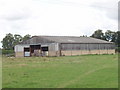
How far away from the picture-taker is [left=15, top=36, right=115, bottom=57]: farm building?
75.4 metres

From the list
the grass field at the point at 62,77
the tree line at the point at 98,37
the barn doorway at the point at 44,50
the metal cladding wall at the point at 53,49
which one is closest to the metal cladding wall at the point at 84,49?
the metal cladding wall at the point at 53,49

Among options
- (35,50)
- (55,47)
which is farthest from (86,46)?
(35,50)

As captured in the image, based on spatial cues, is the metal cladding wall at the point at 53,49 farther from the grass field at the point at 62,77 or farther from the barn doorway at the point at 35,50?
the grass field at the point at 62,77

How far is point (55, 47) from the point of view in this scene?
7469 cm

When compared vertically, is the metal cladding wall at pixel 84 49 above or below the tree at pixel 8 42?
below

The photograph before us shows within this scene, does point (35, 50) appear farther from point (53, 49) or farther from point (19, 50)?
point (53, 49)

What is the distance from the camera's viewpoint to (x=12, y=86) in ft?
53.9

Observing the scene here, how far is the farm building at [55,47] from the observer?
247 feet

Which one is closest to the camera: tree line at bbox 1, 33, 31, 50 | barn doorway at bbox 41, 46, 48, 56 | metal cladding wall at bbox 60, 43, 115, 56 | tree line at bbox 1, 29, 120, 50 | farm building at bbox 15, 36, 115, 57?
farm building at bbox 15, 36, 115, 57

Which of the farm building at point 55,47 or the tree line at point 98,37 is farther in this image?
the tree line at point 98,37

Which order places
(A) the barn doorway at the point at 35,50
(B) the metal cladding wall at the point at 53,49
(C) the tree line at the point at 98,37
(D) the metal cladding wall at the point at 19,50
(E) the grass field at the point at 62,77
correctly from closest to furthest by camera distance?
1. (E) the grass field at the point at 62,77
2. (B) the metal cladding wall at the point at 53,49
3. (A) the barn doorway at the point at 35,50
4. (D) the metal cladding wall at the point at 19,50
5. (C) the tree line at the point at 98,37

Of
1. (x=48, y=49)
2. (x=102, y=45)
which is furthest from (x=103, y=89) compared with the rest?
(x=102, y=45)

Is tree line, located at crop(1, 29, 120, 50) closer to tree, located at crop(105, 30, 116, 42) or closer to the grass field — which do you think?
tree, located at crop(105, 30, 116, 42)

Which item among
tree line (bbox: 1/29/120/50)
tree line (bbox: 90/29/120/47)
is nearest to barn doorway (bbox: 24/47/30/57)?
tree line (bbox: 1/29/120/50)
